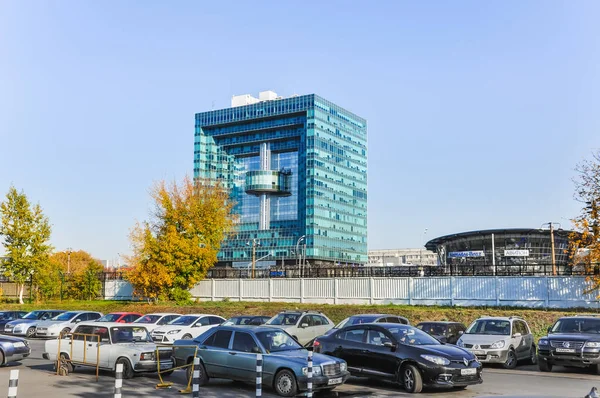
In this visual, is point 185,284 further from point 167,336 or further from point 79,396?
point 79,396

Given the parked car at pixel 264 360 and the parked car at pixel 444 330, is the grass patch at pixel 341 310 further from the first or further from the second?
the parked car at pixel 264 360

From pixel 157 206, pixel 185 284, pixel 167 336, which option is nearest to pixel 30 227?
pixel 157 206

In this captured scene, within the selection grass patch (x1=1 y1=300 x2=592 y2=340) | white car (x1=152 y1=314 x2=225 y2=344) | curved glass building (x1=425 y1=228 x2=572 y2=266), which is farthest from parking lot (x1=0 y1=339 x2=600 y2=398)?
curved glass building (x1=425 y1=228 x2=572 y2=266)

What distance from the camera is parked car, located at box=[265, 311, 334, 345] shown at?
79.6 ft

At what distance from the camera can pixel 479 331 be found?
21312mm

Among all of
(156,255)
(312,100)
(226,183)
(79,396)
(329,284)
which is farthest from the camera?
(226,183)

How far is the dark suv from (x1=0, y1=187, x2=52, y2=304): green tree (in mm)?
45810

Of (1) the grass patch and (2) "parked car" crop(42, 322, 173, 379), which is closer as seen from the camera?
(2) "parked car" crop(42, 322, 173, 379)

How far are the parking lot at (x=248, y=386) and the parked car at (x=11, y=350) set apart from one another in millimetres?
690

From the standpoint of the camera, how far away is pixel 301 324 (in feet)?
80.7

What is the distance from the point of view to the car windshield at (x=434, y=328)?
74.8 ft

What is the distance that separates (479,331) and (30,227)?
44310 mm

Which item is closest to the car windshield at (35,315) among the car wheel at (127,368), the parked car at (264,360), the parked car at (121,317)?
the parked car at (121,317)

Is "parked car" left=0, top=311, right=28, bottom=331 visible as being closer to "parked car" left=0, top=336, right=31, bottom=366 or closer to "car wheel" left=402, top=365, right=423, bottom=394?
"parked car" left=0, top=336, right=31, bottom=366
